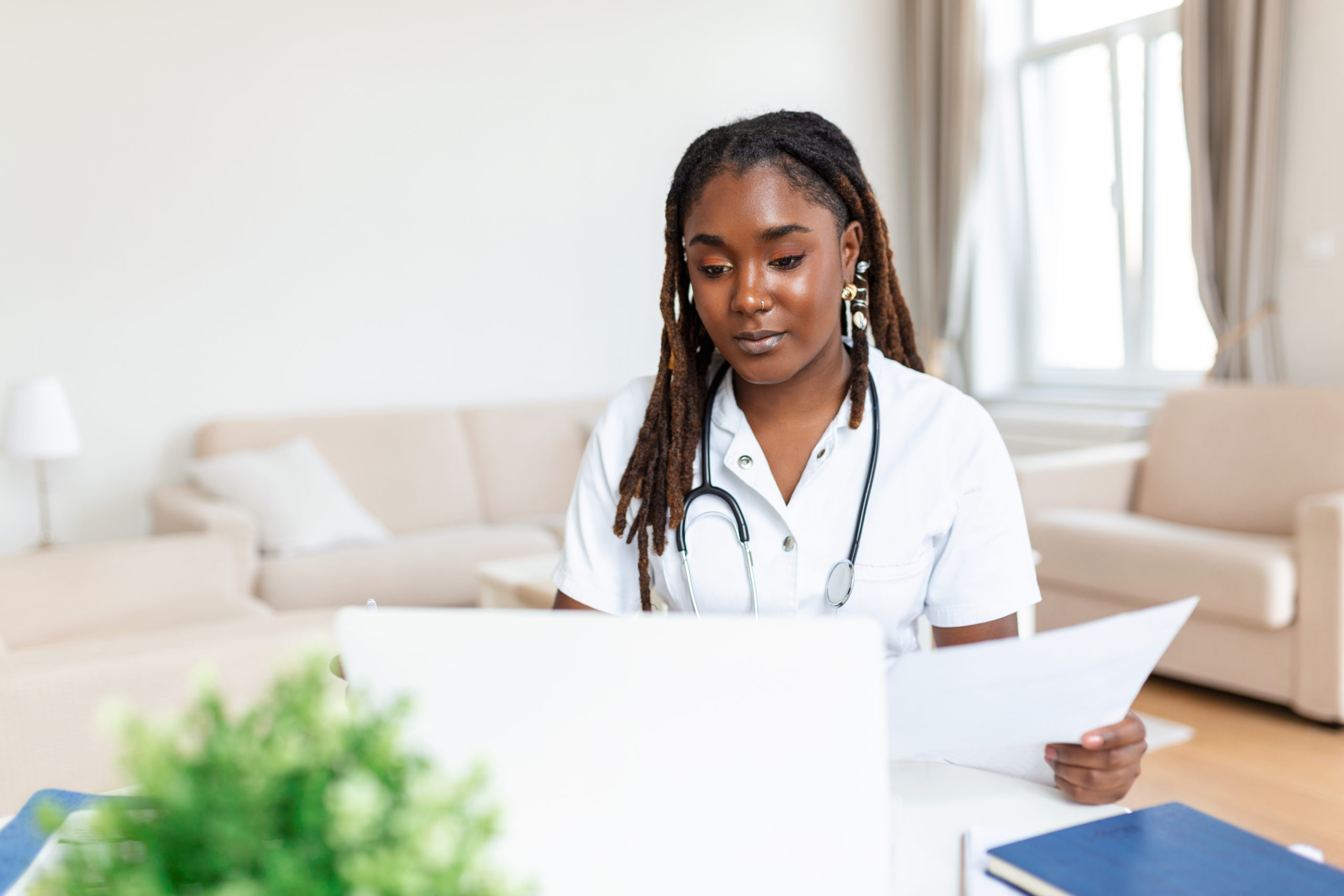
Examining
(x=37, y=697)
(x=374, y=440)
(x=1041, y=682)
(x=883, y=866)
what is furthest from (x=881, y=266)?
(x=374, y=440)

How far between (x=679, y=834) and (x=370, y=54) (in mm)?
4039

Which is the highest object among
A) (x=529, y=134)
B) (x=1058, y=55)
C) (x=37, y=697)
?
(x=1058, y=55)

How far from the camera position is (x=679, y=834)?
23.1 inches

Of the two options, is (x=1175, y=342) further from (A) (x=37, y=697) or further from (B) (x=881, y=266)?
(A) (x=37, y=697)

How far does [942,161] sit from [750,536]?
4.15 metres

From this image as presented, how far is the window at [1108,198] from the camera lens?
420 centimetres

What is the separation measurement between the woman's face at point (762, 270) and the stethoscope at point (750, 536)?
0.12 m

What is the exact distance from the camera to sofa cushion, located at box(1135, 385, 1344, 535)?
3.16 meters

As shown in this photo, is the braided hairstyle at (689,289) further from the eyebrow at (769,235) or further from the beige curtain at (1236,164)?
the beige curtain at (1236,164)

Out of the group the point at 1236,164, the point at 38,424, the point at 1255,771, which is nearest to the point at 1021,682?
the point at 1255,771

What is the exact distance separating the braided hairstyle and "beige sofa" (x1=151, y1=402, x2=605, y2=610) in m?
2.18

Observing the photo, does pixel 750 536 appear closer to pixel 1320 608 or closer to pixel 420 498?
pixel 1320 608

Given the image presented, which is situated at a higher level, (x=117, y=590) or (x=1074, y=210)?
(x=1074, y=210)

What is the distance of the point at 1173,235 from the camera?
4.23m
